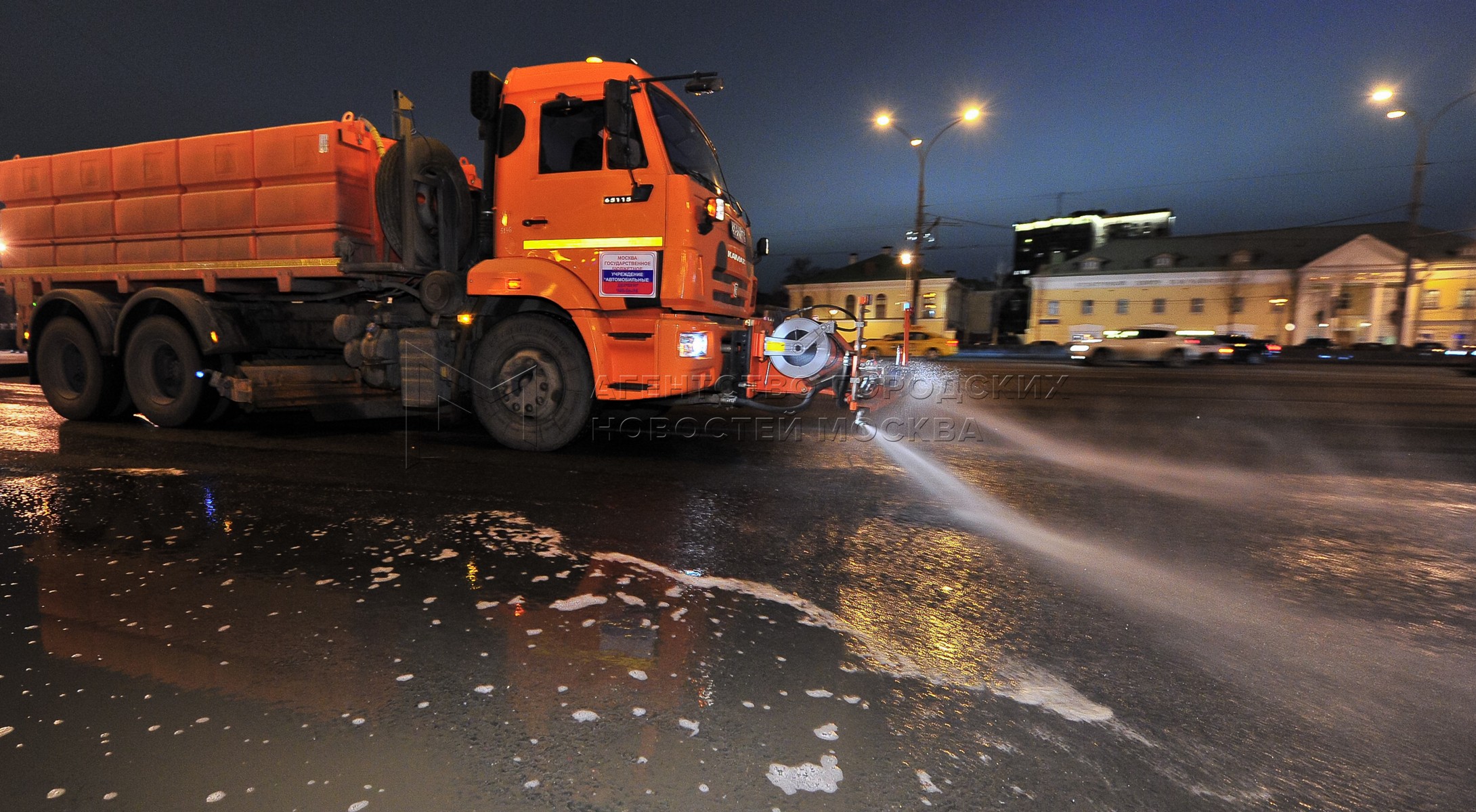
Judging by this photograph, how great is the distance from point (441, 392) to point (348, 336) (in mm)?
1258

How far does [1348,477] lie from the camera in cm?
599

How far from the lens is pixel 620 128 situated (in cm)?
534

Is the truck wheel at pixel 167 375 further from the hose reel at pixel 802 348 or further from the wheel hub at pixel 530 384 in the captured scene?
the hose reel at pixel 802 348

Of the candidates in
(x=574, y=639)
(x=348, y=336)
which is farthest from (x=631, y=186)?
(x=574, y=639)

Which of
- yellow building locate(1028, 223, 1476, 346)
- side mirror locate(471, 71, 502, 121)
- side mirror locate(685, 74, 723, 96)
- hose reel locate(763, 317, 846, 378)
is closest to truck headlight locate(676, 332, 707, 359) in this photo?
hose reel locate(763, 317, 846, 378)

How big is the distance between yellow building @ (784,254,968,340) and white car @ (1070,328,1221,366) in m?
24.1

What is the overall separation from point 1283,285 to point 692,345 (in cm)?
5707

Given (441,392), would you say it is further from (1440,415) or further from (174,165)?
(1440,415)

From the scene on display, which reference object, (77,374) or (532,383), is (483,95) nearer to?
(532,383)

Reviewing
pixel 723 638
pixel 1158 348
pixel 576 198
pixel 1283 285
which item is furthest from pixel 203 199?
pixel 1283 285

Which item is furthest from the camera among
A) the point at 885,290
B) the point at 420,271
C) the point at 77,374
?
the point at 885,290

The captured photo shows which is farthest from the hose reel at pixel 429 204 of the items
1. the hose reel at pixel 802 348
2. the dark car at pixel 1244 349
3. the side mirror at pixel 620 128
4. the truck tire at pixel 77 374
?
the dark car at pixel 1244 349

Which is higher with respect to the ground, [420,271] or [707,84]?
[707,84]

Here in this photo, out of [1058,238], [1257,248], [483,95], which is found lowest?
[483,95]
